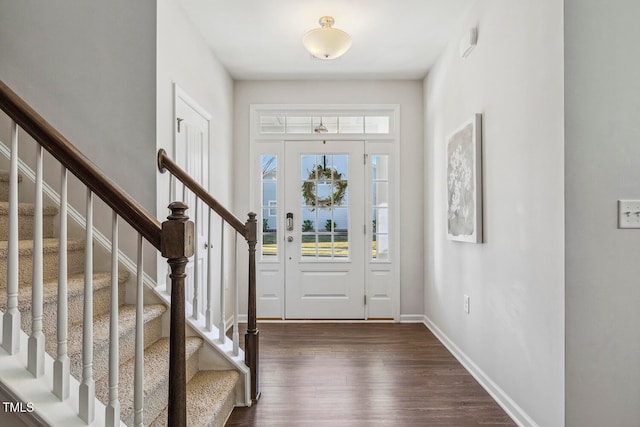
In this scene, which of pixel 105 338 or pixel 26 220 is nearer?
pixel 105 338

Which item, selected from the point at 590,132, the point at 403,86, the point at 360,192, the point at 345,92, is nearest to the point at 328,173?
the point at 360,192

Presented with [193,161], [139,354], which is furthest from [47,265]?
[193,161]

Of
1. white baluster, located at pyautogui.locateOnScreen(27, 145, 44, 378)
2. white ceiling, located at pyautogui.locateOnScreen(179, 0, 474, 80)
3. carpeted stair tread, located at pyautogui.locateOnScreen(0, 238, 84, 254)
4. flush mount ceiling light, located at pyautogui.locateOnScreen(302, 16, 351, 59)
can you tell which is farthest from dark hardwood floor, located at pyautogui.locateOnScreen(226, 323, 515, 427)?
white ceiling, located at pyautogui.locateOnScreen(179, 0, 474, 80)

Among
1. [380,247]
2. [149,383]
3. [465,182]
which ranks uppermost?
[465,182]

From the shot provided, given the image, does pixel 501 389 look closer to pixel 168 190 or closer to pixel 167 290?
pixel 167 290

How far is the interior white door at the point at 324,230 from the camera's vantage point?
4277mm

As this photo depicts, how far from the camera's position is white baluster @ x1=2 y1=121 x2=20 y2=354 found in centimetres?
128

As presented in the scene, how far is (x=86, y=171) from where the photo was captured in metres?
1.30

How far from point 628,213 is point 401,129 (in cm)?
273

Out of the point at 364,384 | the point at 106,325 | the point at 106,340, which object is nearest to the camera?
the point at 106,340

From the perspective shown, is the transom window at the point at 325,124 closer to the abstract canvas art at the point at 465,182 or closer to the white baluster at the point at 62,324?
the abstract canvas art at the point at 465,182

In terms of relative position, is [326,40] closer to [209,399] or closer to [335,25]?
[335,25]

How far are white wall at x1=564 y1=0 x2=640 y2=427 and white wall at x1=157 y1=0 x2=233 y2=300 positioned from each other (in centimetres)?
219

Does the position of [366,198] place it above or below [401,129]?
below
